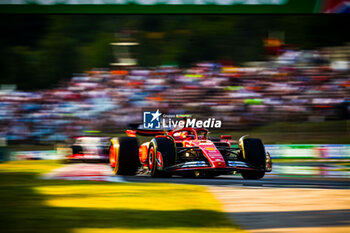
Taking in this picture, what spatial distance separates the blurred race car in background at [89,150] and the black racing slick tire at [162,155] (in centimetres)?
432

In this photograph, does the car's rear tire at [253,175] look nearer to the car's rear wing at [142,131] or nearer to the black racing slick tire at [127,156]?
the car's rear wing at [142,131]

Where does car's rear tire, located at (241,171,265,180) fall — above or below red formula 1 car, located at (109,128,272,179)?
below

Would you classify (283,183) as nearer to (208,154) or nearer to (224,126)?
(208,154)

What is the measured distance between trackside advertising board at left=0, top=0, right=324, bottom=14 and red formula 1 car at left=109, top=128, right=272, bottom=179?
27.1 feet

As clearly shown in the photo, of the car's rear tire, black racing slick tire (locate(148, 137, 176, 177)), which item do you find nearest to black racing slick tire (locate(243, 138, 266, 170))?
the car's rear tire

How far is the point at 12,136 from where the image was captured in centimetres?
1697

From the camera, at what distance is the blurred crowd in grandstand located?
55.2 feet

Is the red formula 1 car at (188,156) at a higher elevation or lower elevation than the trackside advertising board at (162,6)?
lower

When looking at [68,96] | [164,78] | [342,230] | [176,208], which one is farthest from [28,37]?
[342,230]

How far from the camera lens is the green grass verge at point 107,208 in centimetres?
482

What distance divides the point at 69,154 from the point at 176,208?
8.27 meters

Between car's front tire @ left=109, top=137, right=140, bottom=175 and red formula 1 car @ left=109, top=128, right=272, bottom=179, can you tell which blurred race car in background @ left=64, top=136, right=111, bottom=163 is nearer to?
red formula 1 car @ left=109, top=128, right=272, bottom=179

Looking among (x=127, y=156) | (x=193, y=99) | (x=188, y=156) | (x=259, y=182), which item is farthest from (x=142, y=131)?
(x=193, y=99)

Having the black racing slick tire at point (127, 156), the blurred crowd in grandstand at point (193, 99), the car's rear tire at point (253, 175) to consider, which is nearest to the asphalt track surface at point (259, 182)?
the car's rear tire at point (253, 175)
